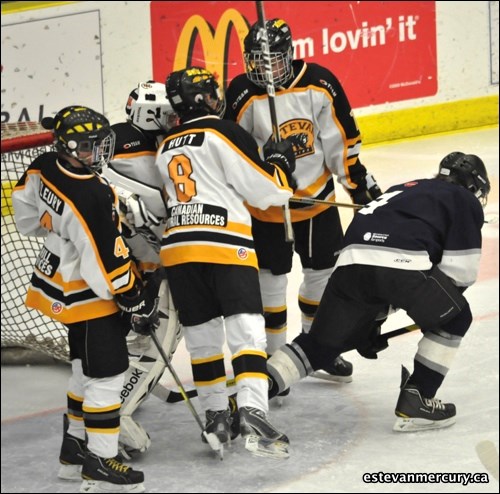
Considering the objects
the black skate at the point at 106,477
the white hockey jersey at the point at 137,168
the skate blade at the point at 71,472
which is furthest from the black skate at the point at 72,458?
the white hockey jersey at the point at 137,168

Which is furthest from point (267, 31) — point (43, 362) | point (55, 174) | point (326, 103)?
point (43, 362)

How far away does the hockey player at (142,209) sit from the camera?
4281 millimetres

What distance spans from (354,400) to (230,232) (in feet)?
3.02

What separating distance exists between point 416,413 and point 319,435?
314 millimetres

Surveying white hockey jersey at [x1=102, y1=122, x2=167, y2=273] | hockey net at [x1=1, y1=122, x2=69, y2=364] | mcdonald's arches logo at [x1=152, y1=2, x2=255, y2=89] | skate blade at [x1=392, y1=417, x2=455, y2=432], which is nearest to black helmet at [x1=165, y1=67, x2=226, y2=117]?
white hockey jersey at [x1=102, y1=122, x2=167, y2=273]

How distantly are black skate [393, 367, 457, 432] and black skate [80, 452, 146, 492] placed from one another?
853 mm

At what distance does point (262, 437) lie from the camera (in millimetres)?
3959

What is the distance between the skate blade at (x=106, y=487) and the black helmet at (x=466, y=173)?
132 centimetres

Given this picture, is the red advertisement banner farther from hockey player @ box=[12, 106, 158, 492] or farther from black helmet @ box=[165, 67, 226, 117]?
hockey player @ box=[12, 106, 158, 492]

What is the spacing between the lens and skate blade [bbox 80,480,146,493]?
4.20 metres

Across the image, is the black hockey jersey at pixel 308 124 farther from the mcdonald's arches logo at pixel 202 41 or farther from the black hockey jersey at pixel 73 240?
the mcdonald's arches logo at pixel 202 41

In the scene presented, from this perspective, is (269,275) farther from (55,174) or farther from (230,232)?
(55,174)

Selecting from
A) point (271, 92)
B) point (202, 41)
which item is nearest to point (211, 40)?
point (202, 41)
